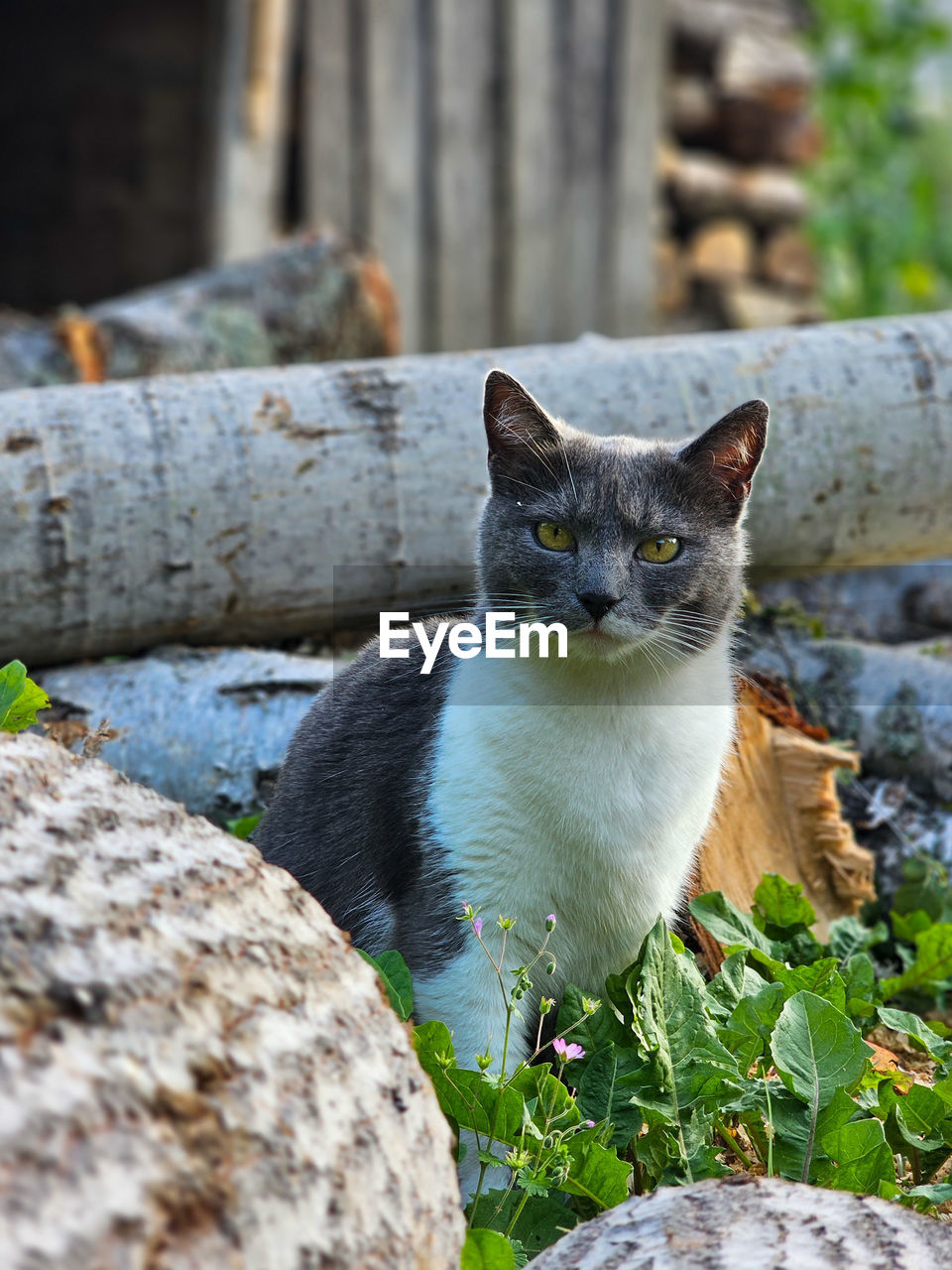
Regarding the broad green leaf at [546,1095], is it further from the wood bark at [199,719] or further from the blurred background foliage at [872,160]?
the blurred background foliage at [872,160]

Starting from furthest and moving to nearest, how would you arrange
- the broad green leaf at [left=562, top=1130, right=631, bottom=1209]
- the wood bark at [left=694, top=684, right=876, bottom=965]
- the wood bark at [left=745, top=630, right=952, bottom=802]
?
the wood bark at [left=745, top=630, right=952, bottom=802] < the wood bark at [left=694, top=684, right=876, bottom=965] < the broad green leaf at [left=562, top=1130, right=631, bottom=1209]

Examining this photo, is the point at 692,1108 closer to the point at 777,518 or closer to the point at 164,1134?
the point at 164,1134

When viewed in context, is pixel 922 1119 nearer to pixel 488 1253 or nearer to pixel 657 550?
pixel 488 1253

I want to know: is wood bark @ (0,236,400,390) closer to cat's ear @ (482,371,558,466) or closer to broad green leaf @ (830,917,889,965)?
cat's ear @ (482,371,558,466)

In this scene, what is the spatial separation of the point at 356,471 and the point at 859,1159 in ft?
6.43

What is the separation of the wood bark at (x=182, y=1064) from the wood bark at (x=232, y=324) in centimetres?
332

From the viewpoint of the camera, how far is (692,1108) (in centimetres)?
182

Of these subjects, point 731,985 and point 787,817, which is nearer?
point 731,985

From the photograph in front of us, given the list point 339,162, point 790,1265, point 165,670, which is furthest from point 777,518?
point 339,162

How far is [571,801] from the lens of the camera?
6.70ft

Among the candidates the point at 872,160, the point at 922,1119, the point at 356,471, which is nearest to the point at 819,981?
the point at 922,1119

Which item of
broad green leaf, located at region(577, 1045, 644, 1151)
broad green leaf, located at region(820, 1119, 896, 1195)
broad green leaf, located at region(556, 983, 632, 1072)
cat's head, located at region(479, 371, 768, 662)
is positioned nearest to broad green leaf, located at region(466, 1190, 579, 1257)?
broad green leaf, located at region(577, 1045, 644, 1151)

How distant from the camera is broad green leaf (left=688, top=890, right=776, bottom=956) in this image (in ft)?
7.63

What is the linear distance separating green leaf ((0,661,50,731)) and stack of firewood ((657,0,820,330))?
646cm
